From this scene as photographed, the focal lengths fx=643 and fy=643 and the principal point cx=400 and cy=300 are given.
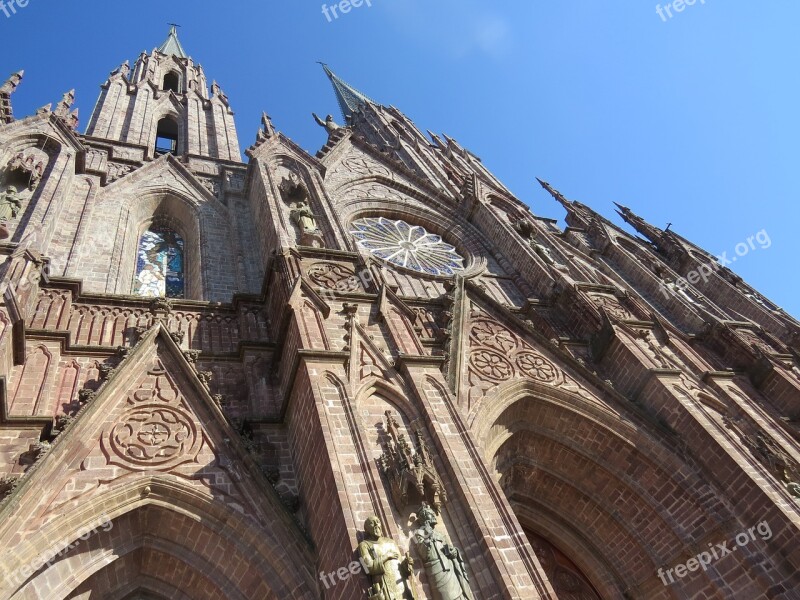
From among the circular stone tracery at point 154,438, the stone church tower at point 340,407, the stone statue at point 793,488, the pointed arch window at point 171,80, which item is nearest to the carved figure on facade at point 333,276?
the stone church tower at point 340,407

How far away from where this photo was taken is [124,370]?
30.9 ft

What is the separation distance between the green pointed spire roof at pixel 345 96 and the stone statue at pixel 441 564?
132 ft

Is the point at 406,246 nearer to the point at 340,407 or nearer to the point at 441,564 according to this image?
the point at 340,407

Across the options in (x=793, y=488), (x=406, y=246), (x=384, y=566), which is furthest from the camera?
(x=406, y=246)

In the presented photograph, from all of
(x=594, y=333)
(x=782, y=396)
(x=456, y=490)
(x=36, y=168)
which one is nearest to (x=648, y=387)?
(x=594, y=333)

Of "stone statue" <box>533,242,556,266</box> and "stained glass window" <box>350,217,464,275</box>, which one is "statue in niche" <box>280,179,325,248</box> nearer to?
"stained glass window" <box>350,217,464,275</box>

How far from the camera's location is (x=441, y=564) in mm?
6703

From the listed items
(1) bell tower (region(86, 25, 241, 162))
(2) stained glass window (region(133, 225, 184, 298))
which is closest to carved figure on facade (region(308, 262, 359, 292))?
(2) stained glass window (region(133, 225, 184, 298))

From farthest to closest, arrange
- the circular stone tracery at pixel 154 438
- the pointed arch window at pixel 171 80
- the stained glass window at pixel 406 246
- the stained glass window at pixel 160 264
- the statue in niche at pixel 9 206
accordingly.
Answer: the pointed arch window at pixel 171 80 < the stained glass window at pixel 406 246 < the stained glass window at pixel 160 264 < the statue in niche at pixel 9 206 < the circular stone tracery at pixel 154 438

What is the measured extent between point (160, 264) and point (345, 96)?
1626 inches

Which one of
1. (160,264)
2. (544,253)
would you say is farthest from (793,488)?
(160,264)

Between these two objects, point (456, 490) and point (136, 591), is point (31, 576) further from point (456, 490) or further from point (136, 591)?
point (456, 490)

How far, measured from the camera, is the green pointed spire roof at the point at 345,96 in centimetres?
4809

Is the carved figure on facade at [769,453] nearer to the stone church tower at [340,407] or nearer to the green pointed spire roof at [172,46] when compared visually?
the stone church tower at [340,407]
